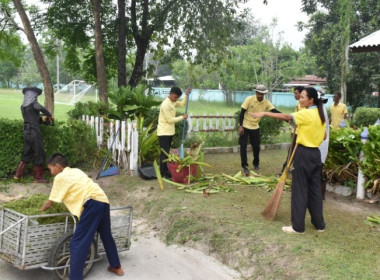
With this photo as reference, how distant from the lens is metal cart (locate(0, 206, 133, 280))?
4293mm

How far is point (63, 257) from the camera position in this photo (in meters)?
4.50

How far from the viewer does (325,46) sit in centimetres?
2427

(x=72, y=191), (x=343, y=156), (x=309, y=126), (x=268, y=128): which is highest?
(x=309, y=126)

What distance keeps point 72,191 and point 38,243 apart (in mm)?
635

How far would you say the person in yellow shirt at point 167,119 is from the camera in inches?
304

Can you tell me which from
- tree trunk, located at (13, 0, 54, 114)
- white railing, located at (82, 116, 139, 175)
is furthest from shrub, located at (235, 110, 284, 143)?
tree trunk, located at (13, 0, 54, 114)

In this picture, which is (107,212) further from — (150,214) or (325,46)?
(325,46)

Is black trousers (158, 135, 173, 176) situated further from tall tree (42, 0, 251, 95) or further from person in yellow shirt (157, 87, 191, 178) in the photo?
tall tree (42, 0, 251, 95)

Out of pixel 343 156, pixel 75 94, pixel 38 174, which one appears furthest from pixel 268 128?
pixel 75 94

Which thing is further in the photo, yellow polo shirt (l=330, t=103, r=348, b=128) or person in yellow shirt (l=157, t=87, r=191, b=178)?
yellow polo shirt (l=330, t=103, r=348, b=128)

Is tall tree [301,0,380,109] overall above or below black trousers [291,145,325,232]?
above

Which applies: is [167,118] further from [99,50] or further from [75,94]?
[75,94]

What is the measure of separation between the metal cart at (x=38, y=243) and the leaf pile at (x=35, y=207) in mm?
99

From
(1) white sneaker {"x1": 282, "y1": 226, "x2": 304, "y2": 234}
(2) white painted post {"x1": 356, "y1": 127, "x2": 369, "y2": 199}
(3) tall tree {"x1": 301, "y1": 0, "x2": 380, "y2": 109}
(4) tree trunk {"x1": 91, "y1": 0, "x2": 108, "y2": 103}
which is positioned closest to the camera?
(1) white sneaker {"x1": 282, "y1": 226, "x2": 304, "y2": 234}
